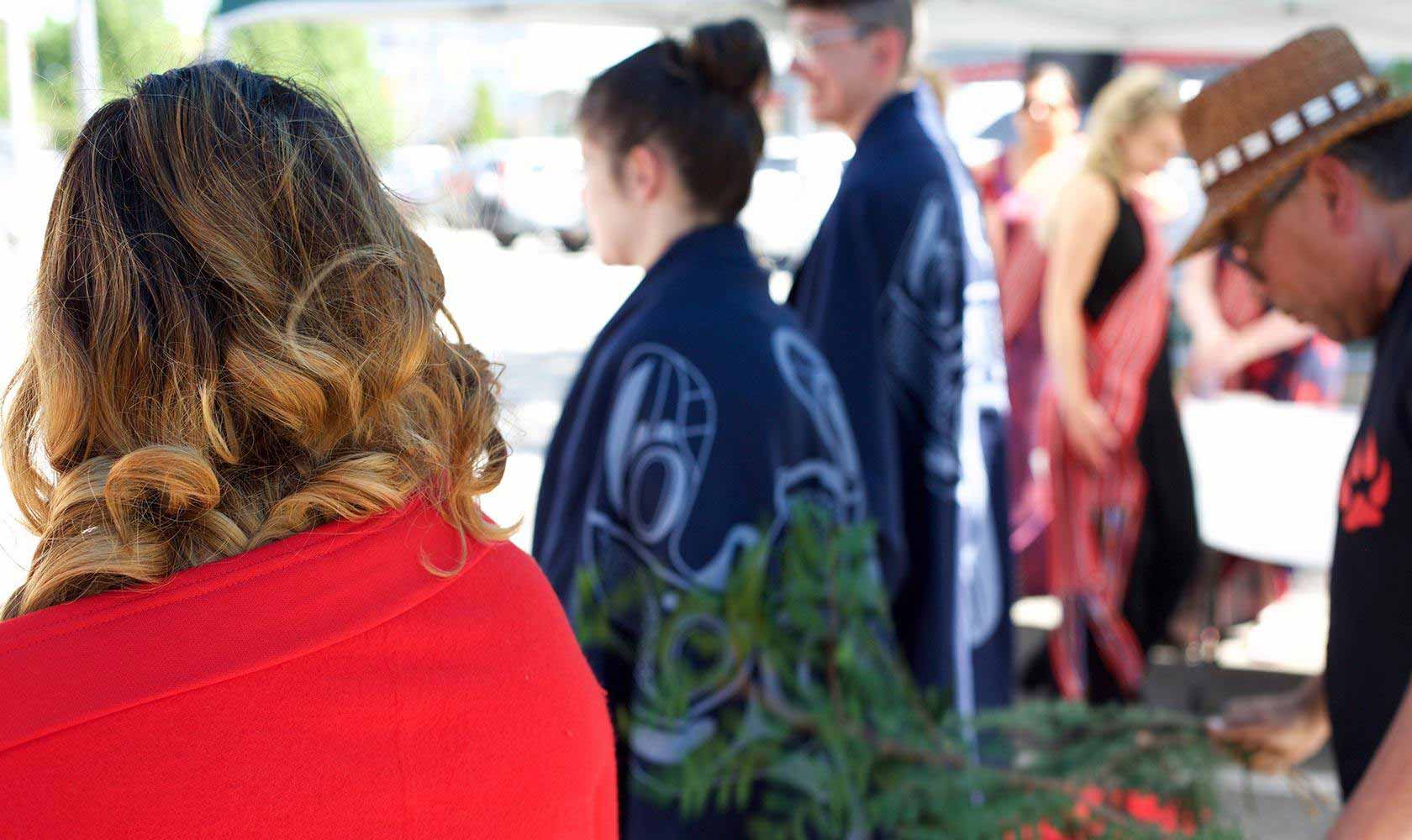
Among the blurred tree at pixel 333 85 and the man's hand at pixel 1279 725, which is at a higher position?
the blurred tree at pixel 333 85

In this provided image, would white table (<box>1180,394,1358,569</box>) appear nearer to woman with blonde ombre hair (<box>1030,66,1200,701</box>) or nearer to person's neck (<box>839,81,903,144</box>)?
woman with blonde ombre hair (<box>1030,66,1200,701</box>)

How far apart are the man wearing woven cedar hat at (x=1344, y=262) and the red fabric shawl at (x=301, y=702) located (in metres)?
0.82

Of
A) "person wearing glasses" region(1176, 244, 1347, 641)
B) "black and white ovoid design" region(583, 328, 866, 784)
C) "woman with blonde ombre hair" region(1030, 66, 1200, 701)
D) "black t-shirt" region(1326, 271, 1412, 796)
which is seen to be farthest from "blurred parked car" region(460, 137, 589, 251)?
"black t-shirt" region(1326, 271, 1412, 796)

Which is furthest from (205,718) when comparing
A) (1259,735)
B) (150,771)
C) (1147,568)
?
(1147,568)

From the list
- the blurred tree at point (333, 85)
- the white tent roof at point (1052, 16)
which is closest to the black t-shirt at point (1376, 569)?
the blurred tree at point (333, 85)

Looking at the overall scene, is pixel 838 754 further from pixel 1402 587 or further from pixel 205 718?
pixel 205 718

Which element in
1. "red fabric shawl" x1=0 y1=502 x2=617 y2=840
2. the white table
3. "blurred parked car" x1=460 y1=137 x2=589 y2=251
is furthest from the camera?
"blurred parked car" x1=460 y1=137 x2=589 y2=251

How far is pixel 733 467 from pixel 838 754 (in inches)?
20.9

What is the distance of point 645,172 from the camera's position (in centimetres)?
197

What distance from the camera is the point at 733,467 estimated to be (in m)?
1.74

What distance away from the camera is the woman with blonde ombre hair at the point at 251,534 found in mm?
679

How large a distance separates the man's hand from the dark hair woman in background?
584 millimetres

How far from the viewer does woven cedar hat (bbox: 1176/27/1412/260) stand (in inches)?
60.8

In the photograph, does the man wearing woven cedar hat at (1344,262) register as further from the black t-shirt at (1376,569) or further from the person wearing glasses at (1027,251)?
the person wearing glasses at (1027,251)
